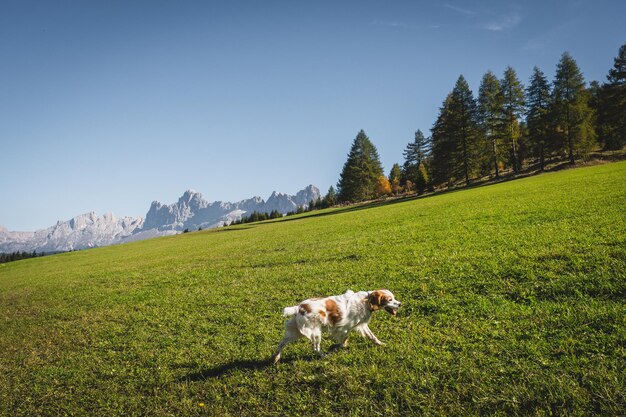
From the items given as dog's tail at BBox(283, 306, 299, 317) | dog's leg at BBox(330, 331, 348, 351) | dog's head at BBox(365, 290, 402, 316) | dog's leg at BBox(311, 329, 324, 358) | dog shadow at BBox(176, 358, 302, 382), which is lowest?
dog shadow at BBox(176, 358, 302, 382)

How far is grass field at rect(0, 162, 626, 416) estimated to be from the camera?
165 inches

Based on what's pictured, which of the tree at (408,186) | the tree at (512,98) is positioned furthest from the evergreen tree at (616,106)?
the tree at (408,186)

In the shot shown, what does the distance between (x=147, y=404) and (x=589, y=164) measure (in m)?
57.3

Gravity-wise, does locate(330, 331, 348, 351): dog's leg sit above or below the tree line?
below

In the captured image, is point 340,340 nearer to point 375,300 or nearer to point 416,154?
point 375,300

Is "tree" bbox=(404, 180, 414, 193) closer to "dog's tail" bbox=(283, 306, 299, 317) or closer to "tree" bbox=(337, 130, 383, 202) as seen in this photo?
"tree" bbox=(337, 130, 383, 202)

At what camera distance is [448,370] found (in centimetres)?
461

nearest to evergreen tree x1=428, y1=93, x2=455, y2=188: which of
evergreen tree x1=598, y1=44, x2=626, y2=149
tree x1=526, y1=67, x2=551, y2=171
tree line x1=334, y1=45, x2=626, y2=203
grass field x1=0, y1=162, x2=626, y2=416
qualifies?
tree line x1=334, y1=45, x2=626, y2=203

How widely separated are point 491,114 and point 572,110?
10.8 metres

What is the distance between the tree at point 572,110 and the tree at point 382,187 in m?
39.0

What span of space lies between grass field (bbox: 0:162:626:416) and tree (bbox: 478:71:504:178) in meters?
43.7

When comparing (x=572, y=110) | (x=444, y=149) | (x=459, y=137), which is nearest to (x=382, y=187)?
(x=444, y=149)

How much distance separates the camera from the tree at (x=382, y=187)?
266 ft

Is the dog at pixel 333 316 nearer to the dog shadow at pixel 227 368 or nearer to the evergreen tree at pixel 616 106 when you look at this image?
the dog shadow at pixel 227 368
